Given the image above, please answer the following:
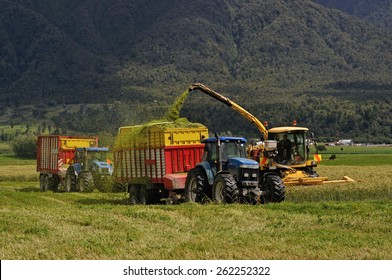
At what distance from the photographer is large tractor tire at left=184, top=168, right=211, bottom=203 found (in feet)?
88.2

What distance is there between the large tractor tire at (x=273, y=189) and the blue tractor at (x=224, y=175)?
0.69 m

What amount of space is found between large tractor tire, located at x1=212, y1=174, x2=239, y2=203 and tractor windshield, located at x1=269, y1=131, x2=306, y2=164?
7579mm

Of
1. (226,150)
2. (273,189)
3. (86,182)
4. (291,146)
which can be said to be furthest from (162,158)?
(86,182)

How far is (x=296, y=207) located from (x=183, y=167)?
7.46m

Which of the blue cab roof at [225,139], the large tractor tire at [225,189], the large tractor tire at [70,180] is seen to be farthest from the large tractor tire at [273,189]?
the large tractor tire at [70,180]

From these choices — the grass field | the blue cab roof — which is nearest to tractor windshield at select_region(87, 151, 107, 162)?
the grass field

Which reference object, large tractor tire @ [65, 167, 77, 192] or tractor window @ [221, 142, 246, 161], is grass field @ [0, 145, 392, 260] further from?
large tractor tire @ [65, 167, 77, 192]

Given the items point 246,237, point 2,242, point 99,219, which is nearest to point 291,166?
point 99,219

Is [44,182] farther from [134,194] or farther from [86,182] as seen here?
[134,194]

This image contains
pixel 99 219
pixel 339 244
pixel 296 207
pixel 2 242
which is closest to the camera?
pixel 339 244

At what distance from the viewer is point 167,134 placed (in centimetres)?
2958

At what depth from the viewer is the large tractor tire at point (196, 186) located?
2689 centimetres

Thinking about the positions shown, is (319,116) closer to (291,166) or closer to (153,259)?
(291,166)

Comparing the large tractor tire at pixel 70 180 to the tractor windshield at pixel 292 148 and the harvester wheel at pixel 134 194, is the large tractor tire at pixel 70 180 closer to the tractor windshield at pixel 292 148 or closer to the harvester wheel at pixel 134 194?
the harvester wheel at pixel 134 194
